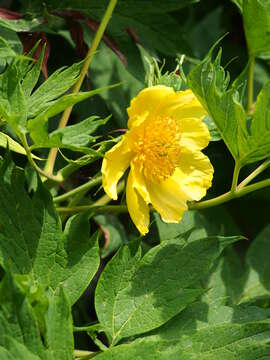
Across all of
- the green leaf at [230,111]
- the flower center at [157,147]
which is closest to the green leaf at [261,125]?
the green leaf at [230,111]

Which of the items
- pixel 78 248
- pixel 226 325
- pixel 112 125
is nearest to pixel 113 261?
pixel 78 248

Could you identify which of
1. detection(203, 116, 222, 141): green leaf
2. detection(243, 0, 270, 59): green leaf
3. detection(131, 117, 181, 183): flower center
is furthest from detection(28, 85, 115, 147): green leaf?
detection(243, 0, 270, 59): green leaf

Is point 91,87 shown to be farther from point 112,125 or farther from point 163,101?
point 163,101

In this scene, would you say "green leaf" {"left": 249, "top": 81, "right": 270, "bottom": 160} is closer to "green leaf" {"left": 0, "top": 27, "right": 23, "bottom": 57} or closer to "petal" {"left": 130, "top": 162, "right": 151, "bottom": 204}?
"petal" {"left": 130, "top": 162, "right": 151, "bottom": 204}

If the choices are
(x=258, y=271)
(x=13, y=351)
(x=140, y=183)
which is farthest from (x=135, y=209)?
(x=258, y=271)

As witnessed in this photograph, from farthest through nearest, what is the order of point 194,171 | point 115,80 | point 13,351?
point 115,80 → point 194,171 → point 13,351

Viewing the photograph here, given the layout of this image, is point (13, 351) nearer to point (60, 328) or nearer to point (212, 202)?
point (60, 328)

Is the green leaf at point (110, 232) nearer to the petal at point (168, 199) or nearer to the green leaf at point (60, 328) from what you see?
the petal at point (168, 199)
